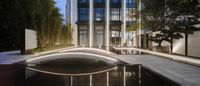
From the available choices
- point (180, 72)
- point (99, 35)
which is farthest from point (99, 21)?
point (180, 72)

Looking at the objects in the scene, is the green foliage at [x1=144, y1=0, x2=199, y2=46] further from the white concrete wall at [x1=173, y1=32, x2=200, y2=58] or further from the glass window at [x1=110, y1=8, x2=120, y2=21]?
the glass window at [x1=110, y1=8, x2=120, y2=21]

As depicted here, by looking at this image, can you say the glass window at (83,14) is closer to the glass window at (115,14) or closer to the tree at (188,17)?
the glass window at (115,14)

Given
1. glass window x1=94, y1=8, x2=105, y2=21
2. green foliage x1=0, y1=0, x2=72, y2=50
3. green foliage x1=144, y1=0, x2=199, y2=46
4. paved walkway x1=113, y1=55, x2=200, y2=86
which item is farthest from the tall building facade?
paved walkway x1=113, y1=55, x2=200, y2=86

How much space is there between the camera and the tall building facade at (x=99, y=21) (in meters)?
73.9

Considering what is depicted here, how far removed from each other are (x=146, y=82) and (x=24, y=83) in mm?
2770

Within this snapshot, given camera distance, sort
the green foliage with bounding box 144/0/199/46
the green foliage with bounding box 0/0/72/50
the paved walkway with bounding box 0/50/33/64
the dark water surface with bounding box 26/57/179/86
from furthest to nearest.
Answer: the green foliage with bounding box 0/0/72/50 < the green foliage with bounding box 144/0/199/46 < the paved walkway with bounding box 0/50/33/64 < the dark water surface with bounding box 26/57/179/86

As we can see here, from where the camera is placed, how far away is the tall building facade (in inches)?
2908

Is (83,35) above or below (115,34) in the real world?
below

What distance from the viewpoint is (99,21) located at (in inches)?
2980

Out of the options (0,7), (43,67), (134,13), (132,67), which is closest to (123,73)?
(132,67)

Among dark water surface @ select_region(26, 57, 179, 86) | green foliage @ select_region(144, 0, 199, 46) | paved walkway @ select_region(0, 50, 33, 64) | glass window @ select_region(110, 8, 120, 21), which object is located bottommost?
paved walkway @ select_region(0, 50, 33, 64)

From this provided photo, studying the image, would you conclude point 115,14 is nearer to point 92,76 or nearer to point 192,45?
point 192,45

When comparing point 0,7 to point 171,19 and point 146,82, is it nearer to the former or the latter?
point 171,19

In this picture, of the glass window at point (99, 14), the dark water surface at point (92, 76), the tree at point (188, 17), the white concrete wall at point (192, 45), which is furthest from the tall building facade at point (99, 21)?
the dark water surface at point (92, 76)
